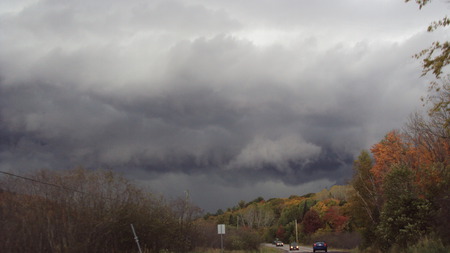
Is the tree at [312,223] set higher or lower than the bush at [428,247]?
higher

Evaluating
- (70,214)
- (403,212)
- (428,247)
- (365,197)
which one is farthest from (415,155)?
(70,214)

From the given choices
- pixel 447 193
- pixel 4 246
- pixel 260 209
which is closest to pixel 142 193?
pixel 4 246

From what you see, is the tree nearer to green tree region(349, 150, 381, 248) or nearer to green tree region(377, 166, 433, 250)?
green tree region(349, 150, 381, 248)

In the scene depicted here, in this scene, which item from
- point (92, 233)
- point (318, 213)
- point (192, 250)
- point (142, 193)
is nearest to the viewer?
point (92, 233)

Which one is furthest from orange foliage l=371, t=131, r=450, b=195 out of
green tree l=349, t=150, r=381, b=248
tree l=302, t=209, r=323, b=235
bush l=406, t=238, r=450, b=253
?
tree l=302, t=209, r=323, b=235

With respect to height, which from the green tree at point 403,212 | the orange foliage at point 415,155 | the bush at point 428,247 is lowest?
the bush at point 428,247

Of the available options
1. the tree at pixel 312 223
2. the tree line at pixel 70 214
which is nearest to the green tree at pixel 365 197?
the tree line at pixel 70 214

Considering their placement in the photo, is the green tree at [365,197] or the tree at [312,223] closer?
the green tree at [365,197]

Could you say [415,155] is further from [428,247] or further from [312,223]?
[312,223]

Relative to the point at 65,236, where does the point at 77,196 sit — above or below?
above

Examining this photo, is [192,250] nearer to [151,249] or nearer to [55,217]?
[151,249]

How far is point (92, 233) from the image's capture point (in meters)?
22.2

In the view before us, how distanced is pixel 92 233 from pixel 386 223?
24672 millimetres

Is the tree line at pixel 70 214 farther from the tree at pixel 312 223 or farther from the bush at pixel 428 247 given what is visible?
A: the tree at pixel 312 223
